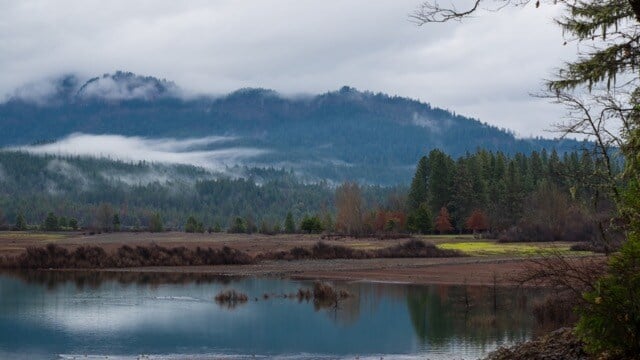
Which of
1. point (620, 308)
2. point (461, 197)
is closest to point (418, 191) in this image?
point (461, 197)

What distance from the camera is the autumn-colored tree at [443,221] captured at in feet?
434

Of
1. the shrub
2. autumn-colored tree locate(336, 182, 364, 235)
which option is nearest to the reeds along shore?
autumn-colored tree locate(336, 182, 364, 235)

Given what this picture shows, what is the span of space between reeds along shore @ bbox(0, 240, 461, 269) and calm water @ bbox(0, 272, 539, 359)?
58.7 ft

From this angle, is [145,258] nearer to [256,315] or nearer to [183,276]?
[183,276]

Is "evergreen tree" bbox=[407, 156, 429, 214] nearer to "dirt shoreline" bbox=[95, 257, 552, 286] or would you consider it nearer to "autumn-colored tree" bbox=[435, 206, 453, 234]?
"autumn-colored tree" bbox=[435, 206, 453, 234]

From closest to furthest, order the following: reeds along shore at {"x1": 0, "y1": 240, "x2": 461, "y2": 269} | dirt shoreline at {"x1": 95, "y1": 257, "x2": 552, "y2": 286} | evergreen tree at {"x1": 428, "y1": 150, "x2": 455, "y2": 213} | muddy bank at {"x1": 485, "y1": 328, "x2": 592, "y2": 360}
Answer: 1. muddy bank at {"x1": 485, "y1": 328, "x2": 592, "y2": 360}
2. dirt shoreline at {"x1": 95, "y1": 257, "x2": 552, "y2": 286}
3. reeds along shore at {"x1": 0, "y1": 240, "x2": 461, "y2": 269}
4. evergreen tree at {"x1": 428, "y1": 150, "x2": 455, "y2": 213}

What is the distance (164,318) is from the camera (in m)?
41.6

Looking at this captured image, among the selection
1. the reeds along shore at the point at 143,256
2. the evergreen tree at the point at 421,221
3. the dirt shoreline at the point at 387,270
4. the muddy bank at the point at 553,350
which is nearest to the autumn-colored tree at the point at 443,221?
the evergreen tree at the point at 421,221

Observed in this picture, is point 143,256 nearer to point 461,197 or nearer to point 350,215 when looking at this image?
point 350,215

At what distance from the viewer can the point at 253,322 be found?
4100 cm

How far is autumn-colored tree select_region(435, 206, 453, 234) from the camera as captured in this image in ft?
434

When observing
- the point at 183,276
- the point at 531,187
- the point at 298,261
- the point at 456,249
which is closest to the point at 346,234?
the point at 531,187

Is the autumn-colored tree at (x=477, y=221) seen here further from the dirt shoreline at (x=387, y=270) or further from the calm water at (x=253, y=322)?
the calm water at (x=253, y=322)

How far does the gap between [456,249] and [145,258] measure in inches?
1494
